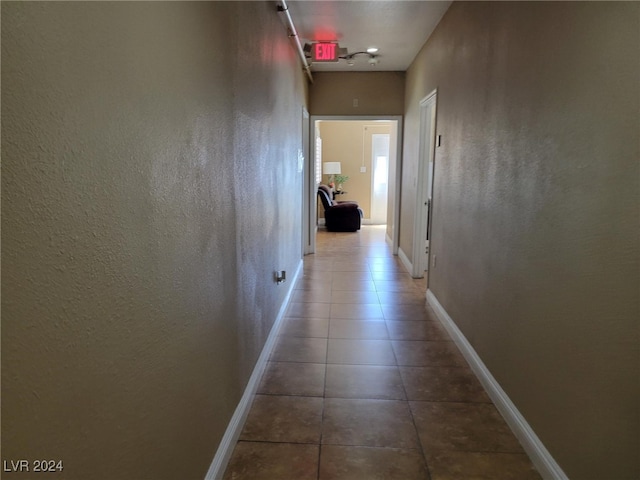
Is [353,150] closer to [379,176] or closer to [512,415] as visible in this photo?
[379,176]

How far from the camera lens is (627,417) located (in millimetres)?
1313

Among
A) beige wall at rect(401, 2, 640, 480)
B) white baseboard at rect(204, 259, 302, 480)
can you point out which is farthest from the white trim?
white baseboard at rect(204, 259, 302, 480)

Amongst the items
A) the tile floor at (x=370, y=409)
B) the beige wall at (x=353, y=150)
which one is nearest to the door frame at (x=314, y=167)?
the tile floor at (x=370, y=409)

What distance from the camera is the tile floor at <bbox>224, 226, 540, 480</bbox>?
1888mm

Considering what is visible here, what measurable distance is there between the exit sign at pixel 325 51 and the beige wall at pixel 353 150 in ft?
16.9

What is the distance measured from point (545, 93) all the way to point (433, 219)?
91.4 inches

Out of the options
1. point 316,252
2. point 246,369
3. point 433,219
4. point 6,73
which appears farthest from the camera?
point 316,252

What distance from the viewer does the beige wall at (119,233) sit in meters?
0.69

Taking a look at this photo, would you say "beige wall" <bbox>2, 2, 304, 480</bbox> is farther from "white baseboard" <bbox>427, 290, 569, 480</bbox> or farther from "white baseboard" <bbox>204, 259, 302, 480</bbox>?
"white baseboard" <bbox>427, 290, 569, 480</bbox>

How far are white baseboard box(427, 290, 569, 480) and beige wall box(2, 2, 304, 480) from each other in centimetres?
138

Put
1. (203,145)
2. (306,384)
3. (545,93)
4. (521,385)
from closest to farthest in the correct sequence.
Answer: (203,145)
(545,93)
(521,385)
(306,384)

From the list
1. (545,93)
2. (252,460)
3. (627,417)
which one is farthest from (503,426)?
(545,93)

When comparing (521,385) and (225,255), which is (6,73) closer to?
(225,255)

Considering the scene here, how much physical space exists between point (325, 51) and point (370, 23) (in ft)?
1.96
